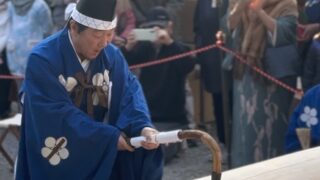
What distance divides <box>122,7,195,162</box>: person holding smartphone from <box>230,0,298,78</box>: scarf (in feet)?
3.25

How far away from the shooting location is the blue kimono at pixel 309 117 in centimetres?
480

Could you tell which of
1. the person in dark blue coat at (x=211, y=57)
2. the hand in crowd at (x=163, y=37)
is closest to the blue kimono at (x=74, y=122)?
the hand in crowd at (x=163, y=37)

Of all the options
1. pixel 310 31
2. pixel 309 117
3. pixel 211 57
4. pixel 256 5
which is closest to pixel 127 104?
pixel 309 117

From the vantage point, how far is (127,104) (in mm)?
3639

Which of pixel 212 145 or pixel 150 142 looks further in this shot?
pixel 150 142

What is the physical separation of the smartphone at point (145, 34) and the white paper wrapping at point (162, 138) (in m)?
3.47

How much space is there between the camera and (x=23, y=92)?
3.56 metres

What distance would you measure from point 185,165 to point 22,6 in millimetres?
2156

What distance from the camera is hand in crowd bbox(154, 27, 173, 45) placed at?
6.80 meters

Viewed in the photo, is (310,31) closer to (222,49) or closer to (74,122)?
(222,49)

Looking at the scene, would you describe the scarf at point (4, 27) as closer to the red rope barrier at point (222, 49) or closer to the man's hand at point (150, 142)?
the red rope barrier at point (222, 49)

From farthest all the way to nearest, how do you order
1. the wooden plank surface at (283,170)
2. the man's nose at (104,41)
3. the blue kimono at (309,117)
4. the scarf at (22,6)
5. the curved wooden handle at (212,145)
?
the scarf at (22,6), the blue kimono at (309,117), the wooden plank surface at (283,170), the man's nose at (104,41), the curved wooden handle at (212,145)

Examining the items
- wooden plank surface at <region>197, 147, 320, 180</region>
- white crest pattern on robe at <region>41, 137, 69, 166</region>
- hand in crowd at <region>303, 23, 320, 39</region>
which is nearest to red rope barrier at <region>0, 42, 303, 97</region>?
hand in crowd at <region>303, 23, 320, 39</region>

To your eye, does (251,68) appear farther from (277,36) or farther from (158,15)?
(158,15)
